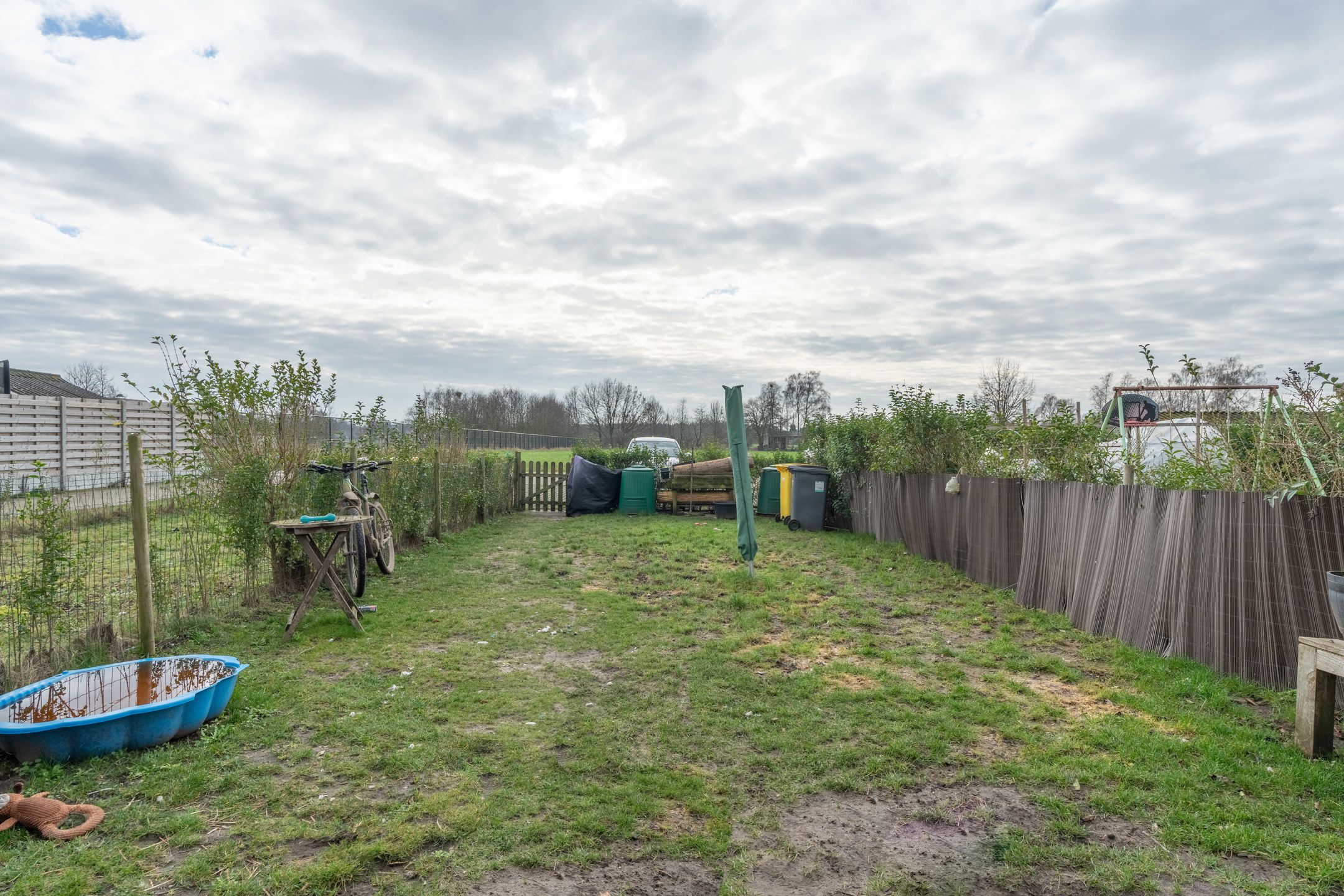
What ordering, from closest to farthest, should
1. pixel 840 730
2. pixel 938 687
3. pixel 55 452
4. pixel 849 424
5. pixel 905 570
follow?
pixel 840 730
pixel 938 687
pixel 905 570
pixel 849 424
pixel 55 452

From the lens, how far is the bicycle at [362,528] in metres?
6.78

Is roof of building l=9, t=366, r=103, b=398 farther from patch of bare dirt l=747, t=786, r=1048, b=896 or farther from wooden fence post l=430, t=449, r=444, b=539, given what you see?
patch of bare dirt l=747, t=786, r=1048, b=896

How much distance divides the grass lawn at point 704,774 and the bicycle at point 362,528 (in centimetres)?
79

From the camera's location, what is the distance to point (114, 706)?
3875mm

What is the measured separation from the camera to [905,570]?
8641 mm

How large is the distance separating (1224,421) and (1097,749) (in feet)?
9.62

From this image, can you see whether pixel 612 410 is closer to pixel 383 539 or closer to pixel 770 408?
pixel 770 408

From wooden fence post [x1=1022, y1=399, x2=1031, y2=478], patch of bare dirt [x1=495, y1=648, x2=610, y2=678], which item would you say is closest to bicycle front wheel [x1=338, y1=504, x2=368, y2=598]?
patch of bare dirt [x1=495, y1=648, x2=610, y2=678]

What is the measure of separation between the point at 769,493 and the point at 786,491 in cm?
127

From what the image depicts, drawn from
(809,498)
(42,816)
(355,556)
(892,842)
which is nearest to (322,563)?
(355,556)

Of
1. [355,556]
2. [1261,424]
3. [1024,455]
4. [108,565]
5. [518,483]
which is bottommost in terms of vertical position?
[108,565]

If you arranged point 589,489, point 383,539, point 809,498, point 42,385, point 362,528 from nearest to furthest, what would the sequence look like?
point 362,528 → point 383,539 → point 809,498 → point 589,489 → point 42,385

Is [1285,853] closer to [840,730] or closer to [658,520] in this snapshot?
[840,730]

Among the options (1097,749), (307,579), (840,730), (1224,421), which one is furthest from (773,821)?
(307,579)
